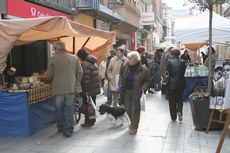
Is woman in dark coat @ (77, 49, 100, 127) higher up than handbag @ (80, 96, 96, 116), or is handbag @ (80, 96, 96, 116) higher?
woman in dark coat @ (77, 49, 100, 127)

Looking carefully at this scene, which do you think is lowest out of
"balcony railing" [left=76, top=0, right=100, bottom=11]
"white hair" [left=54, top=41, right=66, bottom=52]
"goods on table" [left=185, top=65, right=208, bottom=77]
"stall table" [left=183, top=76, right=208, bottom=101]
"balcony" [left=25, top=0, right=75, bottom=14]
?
"stall table" [left=183, top=76, right=208, bottom=101]

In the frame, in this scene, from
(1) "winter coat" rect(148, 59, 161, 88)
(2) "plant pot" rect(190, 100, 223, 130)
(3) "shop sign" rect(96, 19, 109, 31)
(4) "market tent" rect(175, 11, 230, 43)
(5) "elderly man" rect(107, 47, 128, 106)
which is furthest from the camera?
(3) "shop sign" rect(96, 19, 109, 31)

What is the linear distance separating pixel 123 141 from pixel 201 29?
482cm

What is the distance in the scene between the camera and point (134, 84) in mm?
7598

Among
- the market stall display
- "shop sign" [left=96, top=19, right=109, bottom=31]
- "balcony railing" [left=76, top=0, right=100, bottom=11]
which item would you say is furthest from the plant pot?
"shop sign" [left=96, top=19, right=109, bottom=31]

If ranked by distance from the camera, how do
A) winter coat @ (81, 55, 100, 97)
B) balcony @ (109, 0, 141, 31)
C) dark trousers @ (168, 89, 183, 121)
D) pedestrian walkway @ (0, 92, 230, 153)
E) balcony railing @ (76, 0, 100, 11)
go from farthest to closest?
1. balcony @ (109, 0, 141, 31)
2. balcony railing @ (76, 0, 100, 11)
3. dark trousers @ (168, 89, 183, 121)
4. winter coat @ (81, 55, 100, 97)
5. pedestrian walkway @ (0, 92, 230, 153)

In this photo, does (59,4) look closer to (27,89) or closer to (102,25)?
(102,25)

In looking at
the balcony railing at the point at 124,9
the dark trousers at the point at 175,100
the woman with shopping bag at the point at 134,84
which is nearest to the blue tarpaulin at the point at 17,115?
the woman with shopping bag at the point at 134,84

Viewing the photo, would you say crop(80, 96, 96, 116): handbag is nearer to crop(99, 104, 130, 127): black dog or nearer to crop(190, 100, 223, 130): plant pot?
crop(99, 104, 130, 127): black dog

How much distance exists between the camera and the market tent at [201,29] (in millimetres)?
10312

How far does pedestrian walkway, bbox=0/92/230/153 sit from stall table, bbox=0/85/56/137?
0.78 ft

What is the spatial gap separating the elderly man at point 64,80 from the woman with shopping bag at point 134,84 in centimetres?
101

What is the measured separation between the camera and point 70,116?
762 cm

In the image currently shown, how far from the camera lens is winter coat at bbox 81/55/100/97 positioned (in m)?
8.44
